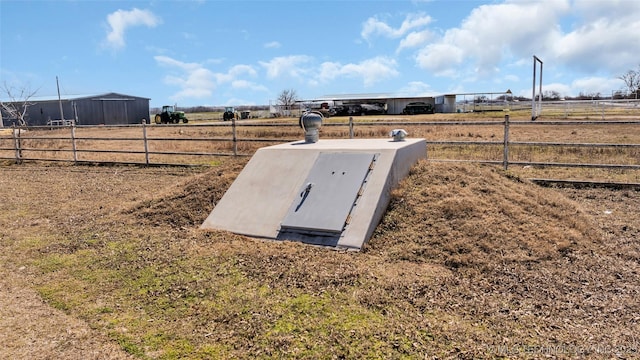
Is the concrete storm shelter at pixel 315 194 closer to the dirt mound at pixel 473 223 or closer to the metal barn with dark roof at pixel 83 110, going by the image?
the dirt mound at pixel 473 223

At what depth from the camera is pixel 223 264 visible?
457 cm

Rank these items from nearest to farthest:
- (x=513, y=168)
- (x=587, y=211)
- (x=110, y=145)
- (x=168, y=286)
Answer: (x=168, y=286) → (x=587, y=211) → (x=513, y=168) → (x=110, y=145)

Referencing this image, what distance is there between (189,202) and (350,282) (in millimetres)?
3513

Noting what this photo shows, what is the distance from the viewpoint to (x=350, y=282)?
13.2 feet

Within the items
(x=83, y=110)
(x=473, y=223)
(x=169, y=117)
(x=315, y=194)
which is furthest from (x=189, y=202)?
(x=83, y=110)

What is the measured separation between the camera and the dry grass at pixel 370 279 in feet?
10.1

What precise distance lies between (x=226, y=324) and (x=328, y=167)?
3.03m

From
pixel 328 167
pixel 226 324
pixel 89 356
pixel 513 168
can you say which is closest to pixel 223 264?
pixel 226 324

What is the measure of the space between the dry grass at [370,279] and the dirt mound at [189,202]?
3 centimetres

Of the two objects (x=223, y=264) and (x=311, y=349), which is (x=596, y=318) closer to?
(x=311, y=349)

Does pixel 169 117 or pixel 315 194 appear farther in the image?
pixel 169 117

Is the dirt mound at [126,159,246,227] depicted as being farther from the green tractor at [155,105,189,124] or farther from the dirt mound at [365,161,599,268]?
the green tractor at [155,105,189,124]

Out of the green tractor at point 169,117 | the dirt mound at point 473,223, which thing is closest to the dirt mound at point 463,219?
the dirt mound at point 473,223

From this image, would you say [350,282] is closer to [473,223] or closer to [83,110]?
[473,223]
